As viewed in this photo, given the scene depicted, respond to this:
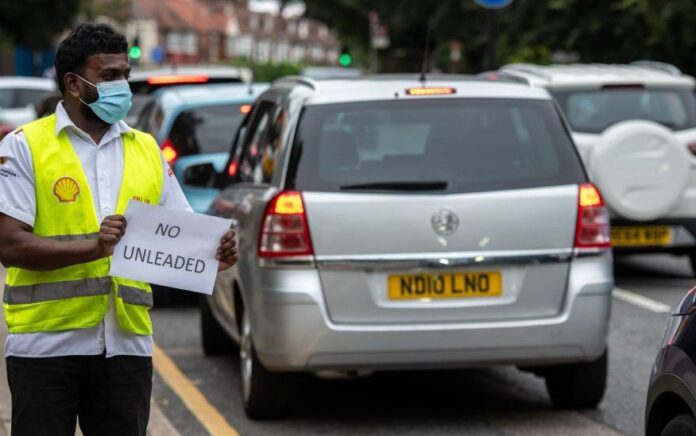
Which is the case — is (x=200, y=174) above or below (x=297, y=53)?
above

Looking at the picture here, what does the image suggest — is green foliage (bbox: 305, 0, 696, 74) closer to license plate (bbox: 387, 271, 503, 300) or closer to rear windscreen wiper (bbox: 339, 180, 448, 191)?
rear windscreen wiper (bbox: 339, 180, 448, 191)

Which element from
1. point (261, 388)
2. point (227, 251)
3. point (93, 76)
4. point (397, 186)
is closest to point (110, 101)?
point (93, 76)

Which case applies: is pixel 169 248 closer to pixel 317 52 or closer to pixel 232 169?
pixel 232 169

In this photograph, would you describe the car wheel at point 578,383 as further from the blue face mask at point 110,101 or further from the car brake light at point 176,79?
the car brake light at point 176,79

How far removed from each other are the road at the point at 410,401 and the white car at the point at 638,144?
1.97 m

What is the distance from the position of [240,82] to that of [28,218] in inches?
537

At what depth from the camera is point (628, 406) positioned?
7.99 m

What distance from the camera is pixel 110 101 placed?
4.32 meters

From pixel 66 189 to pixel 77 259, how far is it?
0.22 meters

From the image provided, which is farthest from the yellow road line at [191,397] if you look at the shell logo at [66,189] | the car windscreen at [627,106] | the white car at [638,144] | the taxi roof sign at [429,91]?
the car windscreen at [627,106]

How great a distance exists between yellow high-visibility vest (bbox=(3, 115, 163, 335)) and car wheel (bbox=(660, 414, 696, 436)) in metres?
1.57

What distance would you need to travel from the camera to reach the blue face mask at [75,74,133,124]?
14.2ft

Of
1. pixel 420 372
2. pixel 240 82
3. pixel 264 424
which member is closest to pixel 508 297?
pixel 264 424

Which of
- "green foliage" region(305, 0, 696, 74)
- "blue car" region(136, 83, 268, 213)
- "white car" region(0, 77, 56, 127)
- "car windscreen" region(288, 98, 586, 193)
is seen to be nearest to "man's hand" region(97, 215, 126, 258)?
"car windscreen" region(288, 98, 586, 193)
